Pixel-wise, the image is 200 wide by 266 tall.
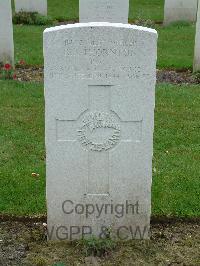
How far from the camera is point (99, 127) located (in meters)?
3.96

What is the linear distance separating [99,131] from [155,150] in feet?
6.74

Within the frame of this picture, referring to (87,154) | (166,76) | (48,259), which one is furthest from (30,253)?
(166,76)

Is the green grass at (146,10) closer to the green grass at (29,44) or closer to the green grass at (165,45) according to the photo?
the green grass at (165,45)

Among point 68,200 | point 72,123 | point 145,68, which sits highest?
point 145,68

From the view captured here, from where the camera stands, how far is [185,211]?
15.1 ft

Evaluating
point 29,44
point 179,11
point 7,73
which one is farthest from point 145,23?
point 7,73

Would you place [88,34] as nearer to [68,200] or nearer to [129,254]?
[68,200]

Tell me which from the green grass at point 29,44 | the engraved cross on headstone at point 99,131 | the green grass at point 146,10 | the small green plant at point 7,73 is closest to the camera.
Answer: the engraved cross on headstone at point 99,131

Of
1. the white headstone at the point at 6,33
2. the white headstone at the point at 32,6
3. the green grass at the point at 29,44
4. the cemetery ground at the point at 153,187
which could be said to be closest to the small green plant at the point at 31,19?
the white headstone at the point at 32,6

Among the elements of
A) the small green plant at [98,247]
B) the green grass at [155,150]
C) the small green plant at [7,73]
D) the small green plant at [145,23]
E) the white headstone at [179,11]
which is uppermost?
the white headstone at [179,11]

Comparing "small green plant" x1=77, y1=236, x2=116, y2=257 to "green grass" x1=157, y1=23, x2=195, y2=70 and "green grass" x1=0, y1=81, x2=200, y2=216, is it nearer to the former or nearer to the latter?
"green grass" x1=0, y1=81, x2=200, y2=216

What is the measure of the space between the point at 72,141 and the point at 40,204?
0.97 m

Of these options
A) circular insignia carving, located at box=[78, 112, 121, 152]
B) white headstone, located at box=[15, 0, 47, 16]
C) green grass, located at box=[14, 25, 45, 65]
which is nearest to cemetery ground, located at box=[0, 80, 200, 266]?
circular insignia carving, located at box=[78, 112, 121, 152]

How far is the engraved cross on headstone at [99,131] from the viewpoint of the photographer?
3861 mm
